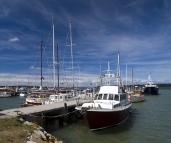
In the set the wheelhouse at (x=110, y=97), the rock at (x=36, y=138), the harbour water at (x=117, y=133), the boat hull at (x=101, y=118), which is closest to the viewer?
the rock at (x=36, y=138)

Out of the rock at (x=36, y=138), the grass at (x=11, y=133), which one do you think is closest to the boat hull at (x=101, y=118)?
the rock at (x=36, y=138)

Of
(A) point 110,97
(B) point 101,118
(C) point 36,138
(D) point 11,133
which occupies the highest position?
(A) point 110,97

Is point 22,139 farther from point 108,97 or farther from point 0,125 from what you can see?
point 108,97

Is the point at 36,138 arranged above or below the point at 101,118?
above

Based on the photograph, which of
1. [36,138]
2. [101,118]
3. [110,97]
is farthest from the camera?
[110,97]

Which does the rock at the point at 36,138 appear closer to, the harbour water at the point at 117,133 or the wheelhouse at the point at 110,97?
the harbour water at the point at 117,133

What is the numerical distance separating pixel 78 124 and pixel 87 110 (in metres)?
5.05

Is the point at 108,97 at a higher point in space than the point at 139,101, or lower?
higher

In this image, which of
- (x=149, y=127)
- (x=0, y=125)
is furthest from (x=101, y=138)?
(x=0, y=125)

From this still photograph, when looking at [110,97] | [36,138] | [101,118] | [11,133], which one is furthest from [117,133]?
[11,133]

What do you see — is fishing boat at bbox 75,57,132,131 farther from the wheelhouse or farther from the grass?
the grass

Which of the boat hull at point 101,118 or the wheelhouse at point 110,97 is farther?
the wheelhouse at point 110,97

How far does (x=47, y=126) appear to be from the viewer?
2003 centimetres

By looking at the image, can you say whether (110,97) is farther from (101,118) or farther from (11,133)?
(11,133)
